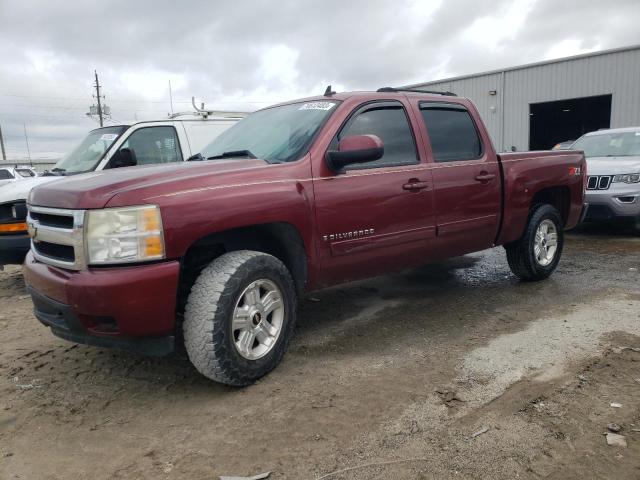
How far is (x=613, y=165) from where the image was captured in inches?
320

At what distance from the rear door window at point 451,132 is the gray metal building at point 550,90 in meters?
14.4

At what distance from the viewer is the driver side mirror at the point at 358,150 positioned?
11.4 ft

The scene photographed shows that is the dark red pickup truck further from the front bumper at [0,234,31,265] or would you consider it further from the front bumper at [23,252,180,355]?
the front bumper at [0,234,31,265]

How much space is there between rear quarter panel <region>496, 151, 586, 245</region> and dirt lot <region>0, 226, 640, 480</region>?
2.65 feet

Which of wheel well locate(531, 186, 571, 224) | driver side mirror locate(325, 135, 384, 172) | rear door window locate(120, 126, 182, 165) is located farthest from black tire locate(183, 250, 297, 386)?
rear door window locate(120, 126, 182, 165)

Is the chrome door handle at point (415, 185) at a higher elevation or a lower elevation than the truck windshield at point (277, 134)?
lower

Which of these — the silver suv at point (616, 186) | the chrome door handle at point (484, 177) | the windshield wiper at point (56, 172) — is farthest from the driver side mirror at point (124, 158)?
the silver suv at point (616, 186)

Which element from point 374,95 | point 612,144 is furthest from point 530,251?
point 612,144

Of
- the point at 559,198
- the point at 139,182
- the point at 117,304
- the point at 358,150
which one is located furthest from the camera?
the point at 559,198

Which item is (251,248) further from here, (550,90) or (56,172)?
(550,90)

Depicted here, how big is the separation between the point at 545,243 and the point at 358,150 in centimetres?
312

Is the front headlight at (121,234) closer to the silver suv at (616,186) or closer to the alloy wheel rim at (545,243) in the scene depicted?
the alloy wheel rim at (545,243)

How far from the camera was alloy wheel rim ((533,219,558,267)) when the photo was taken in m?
5.48

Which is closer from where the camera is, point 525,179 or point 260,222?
point 260,222
